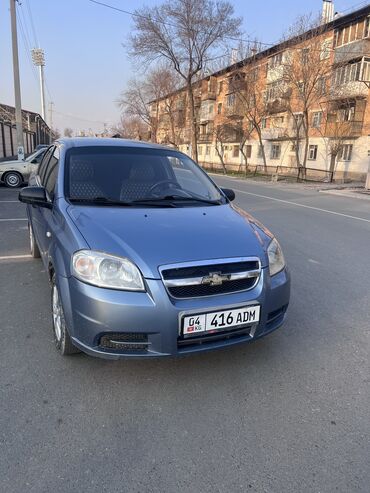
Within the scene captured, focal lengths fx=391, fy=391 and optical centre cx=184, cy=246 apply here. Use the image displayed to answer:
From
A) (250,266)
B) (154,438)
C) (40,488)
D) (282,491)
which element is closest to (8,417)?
(40,488)

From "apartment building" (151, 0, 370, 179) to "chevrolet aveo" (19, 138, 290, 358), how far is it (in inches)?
1107

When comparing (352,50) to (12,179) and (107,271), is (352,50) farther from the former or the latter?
(107,271)

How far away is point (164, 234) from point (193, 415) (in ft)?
3.96

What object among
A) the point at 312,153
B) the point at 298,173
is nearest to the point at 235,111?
the point at 312,153

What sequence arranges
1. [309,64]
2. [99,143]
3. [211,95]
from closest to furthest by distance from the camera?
[99,143], [309,64], [211,95]

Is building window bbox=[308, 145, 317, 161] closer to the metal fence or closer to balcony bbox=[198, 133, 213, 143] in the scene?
the metal fence

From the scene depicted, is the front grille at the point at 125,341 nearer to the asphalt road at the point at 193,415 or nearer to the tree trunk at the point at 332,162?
the asphalt road at the point at 193,415

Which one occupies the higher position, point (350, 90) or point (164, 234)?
point (350, 90)

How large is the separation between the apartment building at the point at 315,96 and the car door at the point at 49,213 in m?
27.3

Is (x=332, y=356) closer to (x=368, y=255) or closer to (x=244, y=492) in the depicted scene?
(x=244, y=492)

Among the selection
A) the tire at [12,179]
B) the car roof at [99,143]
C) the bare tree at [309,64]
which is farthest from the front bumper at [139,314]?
the bare tree at [309,64]

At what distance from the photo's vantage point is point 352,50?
29.0 metres

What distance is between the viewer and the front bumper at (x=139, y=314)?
2.44 m

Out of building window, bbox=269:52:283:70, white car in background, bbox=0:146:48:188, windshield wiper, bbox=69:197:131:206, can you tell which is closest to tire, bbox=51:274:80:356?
windshield wiper, bbox=69:197:131:206
